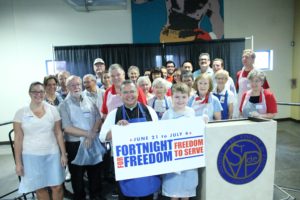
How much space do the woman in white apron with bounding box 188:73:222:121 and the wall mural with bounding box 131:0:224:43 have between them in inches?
156

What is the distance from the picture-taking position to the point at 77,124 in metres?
2.51

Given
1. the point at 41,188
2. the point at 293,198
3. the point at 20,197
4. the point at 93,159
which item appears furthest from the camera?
the point at 20,197

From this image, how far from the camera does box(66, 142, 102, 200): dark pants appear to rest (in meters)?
2.62

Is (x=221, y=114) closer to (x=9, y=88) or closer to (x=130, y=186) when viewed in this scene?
(x=130, y=186)

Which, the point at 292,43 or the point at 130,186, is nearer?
the point at 130,186

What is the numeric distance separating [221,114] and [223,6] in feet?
15.1

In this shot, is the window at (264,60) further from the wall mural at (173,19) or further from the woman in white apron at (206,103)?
the woman in white apron at (206,103)

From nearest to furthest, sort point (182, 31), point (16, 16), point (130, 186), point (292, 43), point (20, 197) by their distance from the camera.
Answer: point (130, 186), point (20, 197), point (16, 16), point (182, 31), point (292, 43)

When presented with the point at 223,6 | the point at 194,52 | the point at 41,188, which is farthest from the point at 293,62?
the point at 41,188

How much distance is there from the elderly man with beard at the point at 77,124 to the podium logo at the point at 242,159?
136cm

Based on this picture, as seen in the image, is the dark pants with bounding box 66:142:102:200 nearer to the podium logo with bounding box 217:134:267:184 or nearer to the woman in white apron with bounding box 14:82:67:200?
the woman in white apron with bounding box 14:82:67:200

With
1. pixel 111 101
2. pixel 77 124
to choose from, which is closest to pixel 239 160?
pixel 111 101

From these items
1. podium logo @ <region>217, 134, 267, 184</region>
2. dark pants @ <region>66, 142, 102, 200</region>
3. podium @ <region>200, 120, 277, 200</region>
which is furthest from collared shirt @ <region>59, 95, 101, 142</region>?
podium logo @ <region>217, 134, 267, 184</region>

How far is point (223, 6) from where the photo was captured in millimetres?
6254
